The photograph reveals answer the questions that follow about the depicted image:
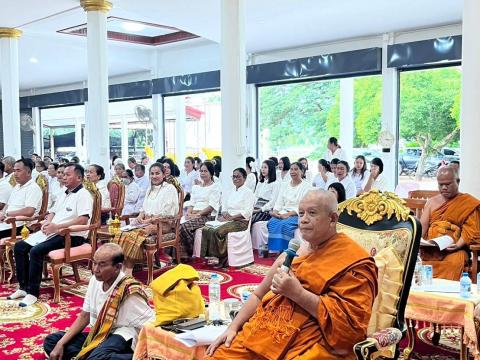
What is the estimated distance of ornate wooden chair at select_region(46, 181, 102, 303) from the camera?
5023 mm

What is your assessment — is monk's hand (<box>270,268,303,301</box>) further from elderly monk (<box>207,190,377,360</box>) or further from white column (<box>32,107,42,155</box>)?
white column (<box>32,107,42,155</box>)

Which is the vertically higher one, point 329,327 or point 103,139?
point 103,139

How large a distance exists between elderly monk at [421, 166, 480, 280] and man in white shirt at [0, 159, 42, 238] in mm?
4111

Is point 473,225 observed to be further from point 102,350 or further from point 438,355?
point 102,350

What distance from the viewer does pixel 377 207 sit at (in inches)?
116

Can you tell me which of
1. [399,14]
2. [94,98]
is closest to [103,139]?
[94,98]

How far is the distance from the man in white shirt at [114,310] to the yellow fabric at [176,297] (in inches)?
7.9

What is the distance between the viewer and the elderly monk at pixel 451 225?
14.2 feet

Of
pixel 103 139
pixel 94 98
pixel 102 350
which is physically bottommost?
pixel 102 350

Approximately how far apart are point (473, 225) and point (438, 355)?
1197 mm

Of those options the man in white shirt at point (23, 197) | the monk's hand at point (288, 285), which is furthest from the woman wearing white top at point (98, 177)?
the monk's hand at point (288, 285)

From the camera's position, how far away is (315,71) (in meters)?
10.7

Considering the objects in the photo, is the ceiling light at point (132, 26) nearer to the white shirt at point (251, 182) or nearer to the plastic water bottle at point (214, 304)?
the white shirt at point (251, 182)

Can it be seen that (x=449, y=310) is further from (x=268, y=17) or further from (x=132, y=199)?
(x=268, y=17)
